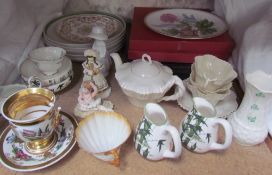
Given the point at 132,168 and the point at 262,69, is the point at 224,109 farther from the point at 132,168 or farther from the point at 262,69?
the point at 132,168

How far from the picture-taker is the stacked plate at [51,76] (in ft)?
2.11

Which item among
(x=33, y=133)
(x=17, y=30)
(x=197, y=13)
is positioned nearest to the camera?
(x=33, y=133)

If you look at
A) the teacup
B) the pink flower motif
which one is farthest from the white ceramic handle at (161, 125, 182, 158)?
the pink flower motif

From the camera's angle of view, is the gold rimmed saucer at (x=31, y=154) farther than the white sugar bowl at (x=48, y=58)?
No

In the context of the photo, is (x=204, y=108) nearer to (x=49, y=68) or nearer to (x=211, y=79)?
(x=211, y=79)

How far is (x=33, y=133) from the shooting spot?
0.50 metres

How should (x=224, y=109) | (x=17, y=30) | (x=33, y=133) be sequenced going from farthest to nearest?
(x=17, y=30) < (x=224, y=109) < (x=33, y=133)

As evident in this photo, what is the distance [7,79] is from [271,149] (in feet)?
1.93

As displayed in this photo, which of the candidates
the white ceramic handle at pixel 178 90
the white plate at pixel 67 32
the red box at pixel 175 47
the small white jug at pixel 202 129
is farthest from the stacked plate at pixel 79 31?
the small white jug at pixel 202 129

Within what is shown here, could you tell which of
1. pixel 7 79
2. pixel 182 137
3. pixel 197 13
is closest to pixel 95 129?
pixel 182 137

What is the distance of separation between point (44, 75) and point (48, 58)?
5cm

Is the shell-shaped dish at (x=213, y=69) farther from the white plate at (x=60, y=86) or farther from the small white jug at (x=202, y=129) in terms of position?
the white plate at (x=60, y=86)

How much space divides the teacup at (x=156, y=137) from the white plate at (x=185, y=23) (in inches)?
10.5

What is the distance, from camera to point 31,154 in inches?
20.9
